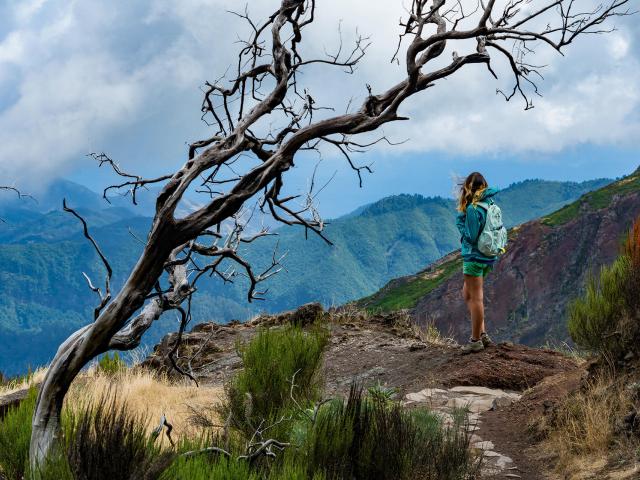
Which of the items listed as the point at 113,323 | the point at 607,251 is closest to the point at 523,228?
the point at 607,251

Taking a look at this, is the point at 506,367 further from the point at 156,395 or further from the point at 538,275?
the point at 538,275

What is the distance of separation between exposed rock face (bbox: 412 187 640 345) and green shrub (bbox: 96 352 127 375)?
4676cm

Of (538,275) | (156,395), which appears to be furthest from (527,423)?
(538,275)

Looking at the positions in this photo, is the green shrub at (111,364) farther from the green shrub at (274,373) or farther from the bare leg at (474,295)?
the bare leg at (474,295)

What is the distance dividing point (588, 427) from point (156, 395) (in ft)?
18.6

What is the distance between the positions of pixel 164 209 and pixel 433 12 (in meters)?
2.59

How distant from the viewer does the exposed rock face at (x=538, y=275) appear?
5719 cm

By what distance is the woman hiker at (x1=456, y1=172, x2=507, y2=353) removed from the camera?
8477mm

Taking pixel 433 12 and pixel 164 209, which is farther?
pixel 433 12

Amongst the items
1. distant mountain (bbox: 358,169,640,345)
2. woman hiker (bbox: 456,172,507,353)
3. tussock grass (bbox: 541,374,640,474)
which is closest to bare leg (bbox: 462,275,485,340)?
woman hiker (bbox: 456,172,507,353)

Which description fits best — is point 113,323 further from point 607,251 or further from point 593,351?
point 607,251

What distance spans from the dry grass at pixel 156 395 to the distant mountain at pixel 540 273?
47.5m

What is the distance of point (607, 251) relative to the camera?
5650cm

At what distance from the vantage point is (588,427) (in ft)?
18.1
